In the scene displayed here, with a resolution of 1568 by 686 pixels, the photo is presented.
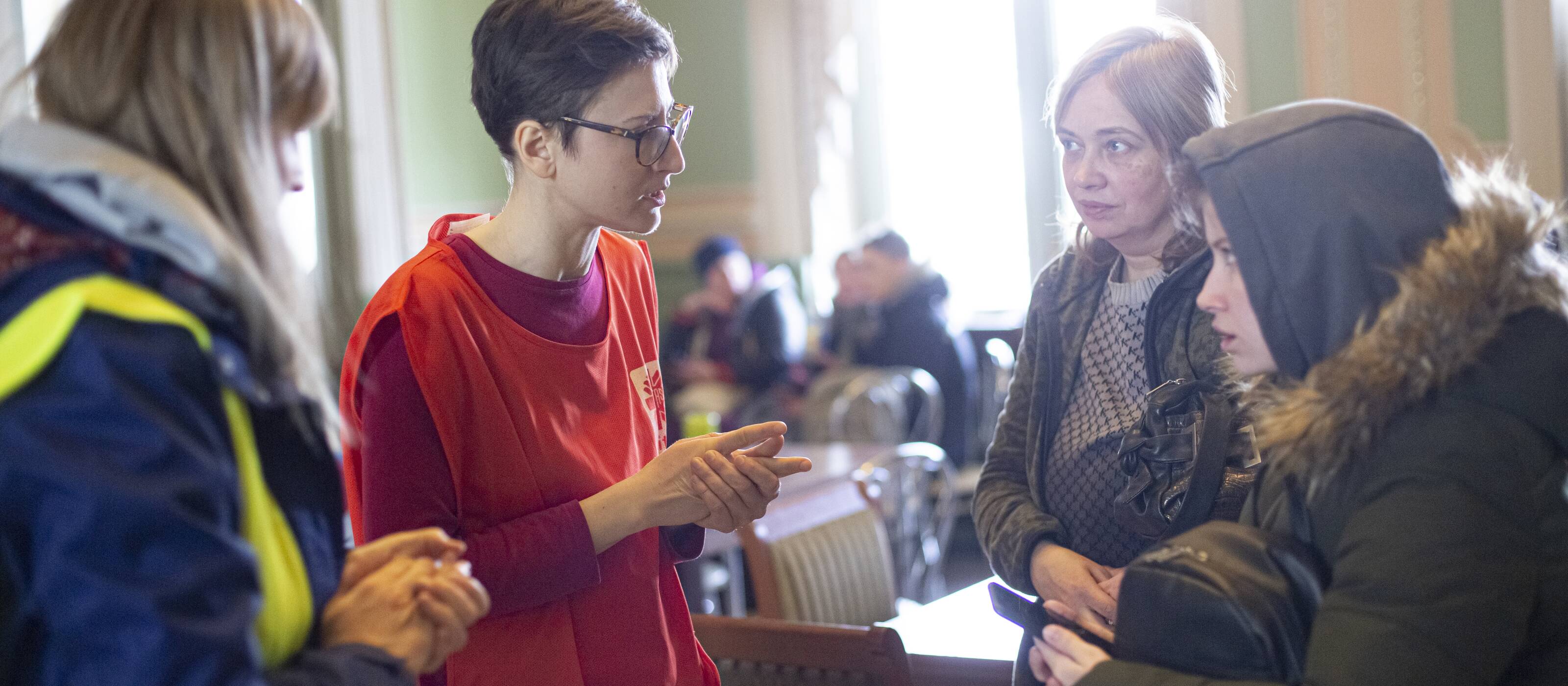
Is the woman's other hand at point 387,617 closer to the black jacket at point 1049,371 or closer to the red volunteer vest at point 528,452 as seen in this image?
the red volunteer vest at point 528,452

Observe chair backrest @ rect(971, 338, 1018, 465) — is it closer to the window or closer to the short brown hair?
the window

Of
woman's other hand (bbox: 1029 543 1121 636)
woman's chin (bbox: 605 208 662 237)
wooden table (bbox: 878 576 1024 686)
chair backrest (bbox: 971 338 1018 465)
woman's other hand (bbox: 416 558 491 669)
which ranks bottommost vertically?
chair backrest (bbox: 971 338 1018 465)

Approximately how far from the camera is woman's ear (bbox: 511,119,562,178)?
53.7 inches

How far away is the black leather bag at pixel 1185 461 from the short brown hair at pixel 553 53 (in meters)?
0.73

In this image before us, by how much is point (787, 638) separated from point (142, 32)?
1.21 meters

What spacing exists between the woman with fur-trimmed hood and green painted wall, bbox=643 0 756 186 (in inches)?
248

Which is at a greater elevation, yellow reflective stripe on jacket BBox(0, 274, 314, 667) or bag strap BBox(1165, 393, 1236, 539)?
yellow reflective stripe on jacket BBox(0, 274, 314, 667)

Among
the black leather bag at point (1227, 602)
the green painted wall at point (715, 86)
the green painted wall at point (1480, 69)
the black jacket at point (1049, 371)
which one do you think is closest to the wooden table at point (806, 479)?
the black jacket at point (1049, 371)

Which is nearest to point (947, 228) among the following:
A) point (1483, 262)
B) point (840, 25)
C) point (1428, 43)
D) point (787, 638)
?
point (840, 25)

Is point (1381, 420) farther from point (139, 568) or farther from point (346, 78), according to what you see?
point (346, 78)

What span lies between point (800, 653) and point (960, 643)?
230 mm

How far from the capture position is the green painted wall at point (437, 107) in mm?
7062

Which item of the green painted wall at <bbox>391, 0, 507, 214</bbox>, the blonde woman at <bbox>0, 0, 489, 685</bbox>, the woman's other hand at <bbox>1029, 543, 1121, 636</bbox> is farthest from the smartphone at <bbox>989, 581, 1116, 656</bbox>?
the green painted wall at <bbox>391, 0, 507, 214</bbox>

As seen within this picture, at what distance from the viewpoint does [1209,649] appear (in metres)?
0.98
